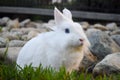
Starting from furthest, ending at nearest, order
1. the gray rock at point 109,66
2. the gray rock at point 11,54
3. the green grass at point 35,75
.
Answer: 1. the gray rock at point 11,54
2. the gray rock at point 109,66
3. the green grass at point 35,75

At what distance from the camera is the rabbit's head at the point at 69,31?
4.77m

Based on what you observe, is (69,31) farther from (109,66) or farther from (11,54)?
(11,54)

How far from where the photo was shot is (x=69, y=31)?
194 inches

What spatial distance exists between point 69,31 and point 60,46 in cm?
20

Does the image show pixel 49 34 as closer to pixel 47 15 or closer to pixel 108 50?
pixel 108 50

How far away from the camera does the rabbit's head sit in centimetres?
A: 477

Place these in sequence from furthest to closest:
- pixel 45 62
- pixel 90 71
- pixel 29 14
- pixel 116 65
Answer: pixel 29 14 < pixel 90 71 < pixel 116 65 < pixel 45 62

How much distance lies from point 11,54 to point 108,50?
1584 mm

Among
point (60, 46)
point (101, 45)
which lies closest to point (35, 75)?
point (60, 46)

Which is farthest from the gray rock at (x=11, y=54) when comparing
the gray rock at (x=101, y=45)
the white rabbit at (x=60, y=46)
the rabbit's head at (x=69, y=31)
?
the rabbit's head at (x=69, y=31)

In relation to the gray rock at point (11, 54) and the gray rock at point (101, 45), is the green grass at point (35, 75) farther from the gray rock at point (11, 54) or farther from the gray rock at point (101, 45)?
the gray rock at point (101, 45)

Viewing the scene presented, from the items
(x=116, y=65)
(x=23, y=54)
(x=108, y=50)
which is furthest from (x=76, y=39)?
(x=108, y=50)

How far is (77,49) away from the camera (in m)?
4.93

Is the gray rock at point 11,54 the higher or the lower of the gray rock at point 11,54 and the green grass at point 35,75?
the lower
